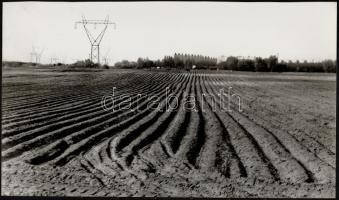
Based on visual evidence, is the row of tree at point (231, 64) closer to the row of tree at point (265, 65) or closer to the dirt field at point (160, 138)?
the row of tree at point (265, 65)

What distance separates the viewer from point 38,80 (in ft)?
25.6

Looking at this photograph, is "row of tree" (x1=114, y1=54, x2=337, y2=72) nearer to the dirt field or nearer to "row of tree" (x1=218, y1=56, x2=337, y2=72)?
"row of tree" (x1=218, y1=56, x2=337, y2=72)

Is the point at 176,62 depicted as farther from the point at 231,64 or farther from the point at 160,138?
the point at 160,138

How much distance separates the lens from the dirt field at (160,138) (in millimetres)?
5145

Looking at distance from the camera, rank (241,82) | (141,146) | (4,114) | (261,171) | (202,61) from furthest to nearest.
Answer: (241,82), (202,61), (4,114), (141,146), (261,171)

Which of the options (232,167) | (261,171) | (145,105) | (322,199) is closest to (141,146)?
(145,105)

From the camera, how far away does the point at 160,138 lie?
640 cm

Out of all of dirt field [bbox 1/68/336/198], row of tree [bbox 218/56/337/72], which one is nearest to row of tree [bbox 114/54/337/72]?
row of tree [bbox 218/56/337/72]

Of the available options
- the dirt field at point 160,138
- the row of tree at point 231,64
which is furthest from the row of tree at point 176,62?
the dirt field at point 160,138

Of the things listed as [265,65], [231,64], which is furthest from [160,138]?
[265,65]

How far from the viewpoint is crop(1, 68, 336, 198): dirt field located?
5.14m

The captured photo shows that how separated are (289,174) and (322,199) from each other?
52 cm

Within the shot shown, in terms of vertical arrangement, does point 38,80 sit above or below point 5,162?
above

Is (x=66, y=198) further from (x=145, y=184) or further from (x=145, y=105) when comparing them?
(x=145, y=105)
